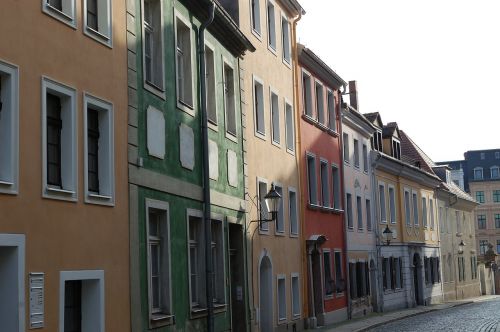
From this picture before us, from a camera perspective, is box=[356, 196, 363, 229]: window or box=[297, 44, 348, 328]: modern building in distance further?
box=[356, 196, 363, 229]: window

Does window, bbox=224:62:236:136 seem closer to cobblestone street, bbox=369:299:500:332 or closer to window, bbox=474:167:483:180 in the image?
cobblestone street, bbox=369:299:500:332

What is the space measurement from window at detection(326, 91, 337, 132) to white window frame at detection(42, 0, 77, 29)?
2250 cm

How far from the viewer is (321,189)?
33.2 metres

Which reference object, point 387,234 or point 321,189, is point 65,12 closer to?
point 321,189

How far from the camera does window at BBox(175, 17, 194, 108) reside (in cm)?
1933

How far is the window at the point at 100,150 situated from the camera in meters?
14.4

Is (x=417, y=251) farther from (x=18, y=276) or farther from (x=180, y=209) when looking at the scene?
(x=18, y=276)

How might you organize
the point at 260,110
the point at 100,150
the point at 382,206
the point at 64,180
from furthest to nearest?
1. the point at 382,206
2. the point at 260,110
3. the point at 100,150
4. the point at 64,180

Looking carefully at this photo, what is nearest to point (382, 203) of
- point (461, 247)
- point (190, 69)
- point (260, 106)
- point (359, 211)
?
point (359, 211)

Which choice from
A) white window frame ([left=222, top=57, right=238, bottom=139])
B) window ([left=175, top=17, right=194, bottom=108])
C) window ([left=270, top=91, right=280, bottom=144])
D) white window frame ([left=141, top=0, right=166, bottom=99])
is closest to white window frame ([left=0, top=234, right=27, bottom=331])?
white window frame ([left=141, top=0, right=166, bottom=99])

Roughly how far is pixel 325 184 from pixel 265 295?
30.4 feet

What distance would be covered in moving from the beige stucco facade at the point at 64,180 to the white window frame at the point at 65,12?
0.02 m

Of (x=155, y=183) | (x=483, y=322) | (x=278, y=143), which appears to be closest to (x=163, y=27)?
(x=155, y=183)

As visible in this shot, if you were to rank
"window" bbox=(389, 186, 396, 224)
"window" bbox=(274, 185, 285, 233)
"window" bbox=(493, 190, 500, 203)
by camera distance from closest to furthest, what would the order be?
"window" bbox=(274, 185, 285, 233)
"window" bbox=(389, 186, 396, 224)
"window" bbox=(493, 190, 500, 203)
